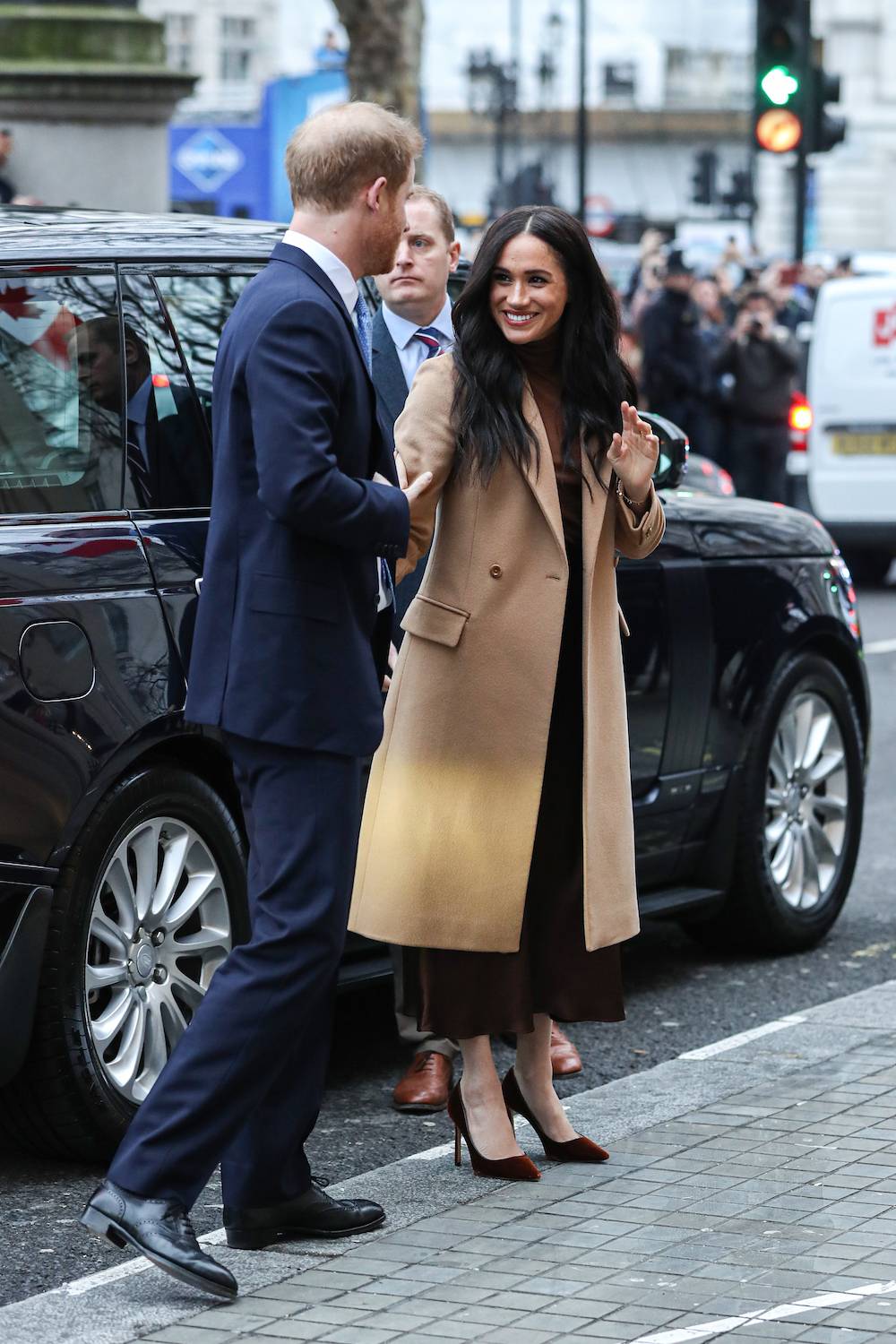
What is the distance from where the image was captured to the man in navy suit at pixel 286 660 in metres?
4.04

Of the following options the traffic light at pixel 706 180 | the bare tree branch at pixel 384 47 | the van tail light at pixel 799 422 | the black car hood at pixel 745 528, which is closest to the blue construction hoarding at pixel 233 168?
the bare tree branch at pixel 384 47

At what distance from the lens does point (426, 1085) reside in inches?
216

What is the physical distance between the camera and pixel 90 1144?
4859 mm

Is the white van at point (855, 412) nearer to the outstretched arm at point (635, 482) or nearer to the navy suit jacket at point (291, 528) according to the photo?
the outstretched arm at point (635, 482)

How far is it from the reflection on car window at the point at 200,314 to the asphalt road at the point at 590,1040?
1532mm

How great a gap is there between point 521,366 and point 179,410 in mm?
754

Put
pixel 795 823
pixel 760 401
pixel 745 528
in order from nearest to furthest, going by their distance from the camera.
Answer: pixel 745 528
pixel 795 823
pixel 760 401

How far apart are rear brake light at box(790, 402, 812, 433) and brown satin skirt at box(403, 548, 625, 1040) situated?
12.7m

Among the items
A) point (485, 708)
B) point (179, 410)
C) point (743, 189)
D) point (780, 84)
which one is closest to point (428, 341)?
point (179, 410)

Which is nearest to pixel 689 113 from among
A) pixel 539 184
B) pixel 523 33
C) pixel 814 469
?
pixel 523 33

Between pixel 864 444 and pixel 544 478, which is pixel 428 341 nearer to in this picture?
pixel 544 478

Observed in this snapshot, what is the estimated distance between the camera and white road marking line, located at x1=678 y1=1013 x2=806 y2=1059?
19.0ft

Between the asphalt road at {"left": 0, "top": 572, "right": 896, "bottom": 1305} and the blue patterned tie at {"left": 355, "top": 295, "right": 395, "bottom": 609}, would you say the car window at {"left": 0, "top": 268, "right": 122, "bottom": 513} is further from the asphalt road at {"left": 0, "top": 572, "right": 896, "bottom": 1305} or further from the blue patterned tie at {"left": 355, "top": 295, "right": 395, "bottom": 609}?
A: the asphalt road at {"left": 0, "top": 572, "right": 896, "bottom": 1305}

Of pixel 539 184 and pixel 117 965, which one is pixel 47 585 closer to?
pixel 117 965
